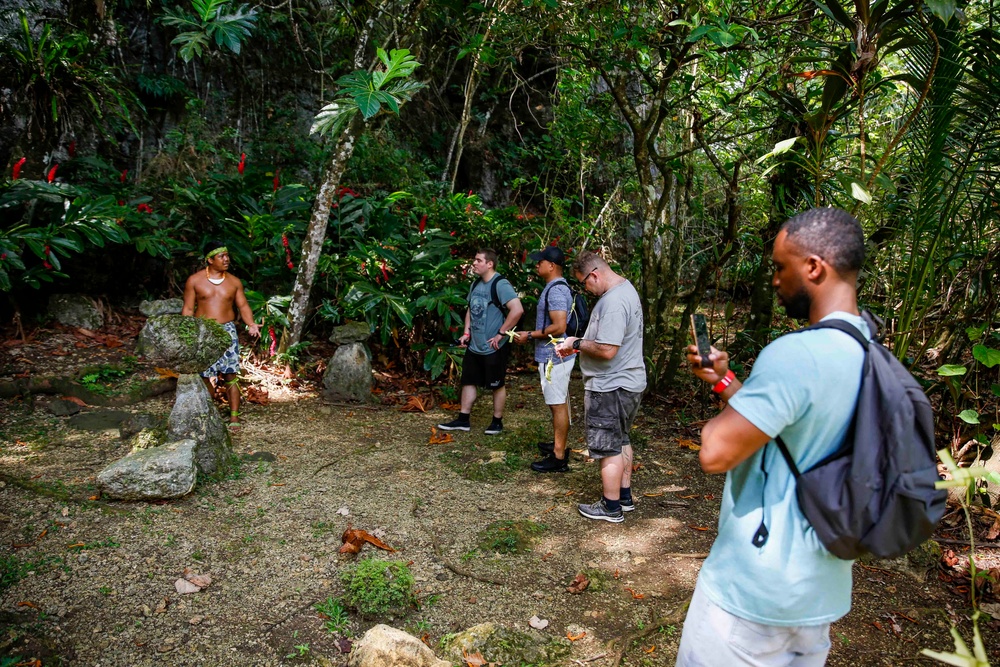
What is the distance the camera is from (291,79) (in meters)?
11.0

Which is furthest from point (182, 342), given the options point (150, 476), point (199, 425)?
point (150, 476)

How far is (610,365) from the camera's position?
4180mm

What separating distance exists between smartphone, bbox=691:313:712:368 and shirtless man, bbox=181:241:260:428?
181 inches

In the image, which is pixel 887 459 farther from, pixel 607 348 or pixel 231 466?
pixel 231 466

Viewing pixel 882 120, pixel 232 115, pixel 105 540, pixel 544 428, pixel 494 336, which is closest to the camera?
pixel 105 540

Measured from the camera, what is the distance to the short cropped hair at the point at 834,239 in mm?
1578

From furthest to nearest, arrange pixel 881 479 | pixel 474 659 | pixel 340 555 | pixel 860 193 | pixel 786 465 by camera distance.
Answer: pixel 340 555 < pixel 860 193 < pixel 474 659 < pixel 786 465 < pixel 881 479

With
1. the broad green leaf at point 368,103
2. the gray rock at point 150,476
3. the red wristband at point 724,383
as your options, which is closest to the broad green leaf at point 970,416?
the red wristband at point 724,383

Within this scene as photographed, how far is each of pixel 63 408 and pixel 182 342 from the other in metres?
2.12

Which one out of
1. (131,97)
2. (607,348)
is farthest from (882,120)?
(131,97)

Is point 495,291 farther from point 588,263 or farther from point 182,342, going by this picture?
point 182,342

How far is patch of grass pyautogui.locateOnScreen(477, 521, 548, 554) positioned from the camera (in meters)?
4.00

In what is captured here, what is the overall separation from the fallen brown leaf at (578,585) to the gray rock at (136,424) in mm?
3620

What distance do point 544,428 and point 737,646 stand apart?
4.61 meters
